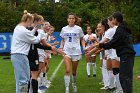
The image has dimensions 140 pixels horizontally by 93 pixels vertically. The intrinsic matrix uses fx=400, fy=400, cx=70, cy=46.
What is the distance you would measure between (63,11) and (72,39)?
28748 mm

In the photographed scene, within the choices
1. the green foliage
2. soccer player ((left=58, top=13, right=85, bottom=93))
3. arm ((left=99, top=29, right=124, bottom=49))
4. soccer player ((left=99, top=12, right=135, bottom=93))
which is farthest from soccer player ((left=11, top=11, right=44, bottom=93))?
the green foliage

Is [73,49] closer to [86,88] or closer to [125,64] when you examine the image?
[86,88]

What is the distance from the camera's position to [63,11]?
40.2 meters

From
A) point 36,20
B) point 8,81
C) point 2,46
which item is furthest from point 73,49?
point 2,46

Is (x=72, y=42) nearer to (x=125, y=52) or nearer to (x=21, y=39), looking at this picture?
(x=125, y=52)

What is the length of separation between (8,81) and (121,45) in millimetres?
6579

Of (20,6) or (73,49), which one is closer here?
(73,49)

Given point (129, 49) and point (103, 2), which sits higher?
point (103, 2)

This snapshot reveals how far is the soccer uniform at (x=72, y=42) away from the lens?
11.6m

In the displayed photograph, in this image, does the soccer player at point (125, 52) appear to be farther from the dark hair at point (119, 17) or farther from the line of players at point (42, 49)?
the line of players at point (42, 49)

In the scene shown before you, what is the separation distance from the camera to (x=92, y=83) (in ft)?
46.6

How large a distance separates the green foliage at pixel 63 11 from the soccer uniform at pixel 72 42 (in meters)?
24.9

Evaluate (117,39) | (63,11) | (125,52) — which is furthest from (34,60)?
(63,11)

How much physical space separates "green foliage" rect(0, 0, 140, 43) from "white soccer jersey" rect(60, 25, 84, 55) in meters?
24.9
